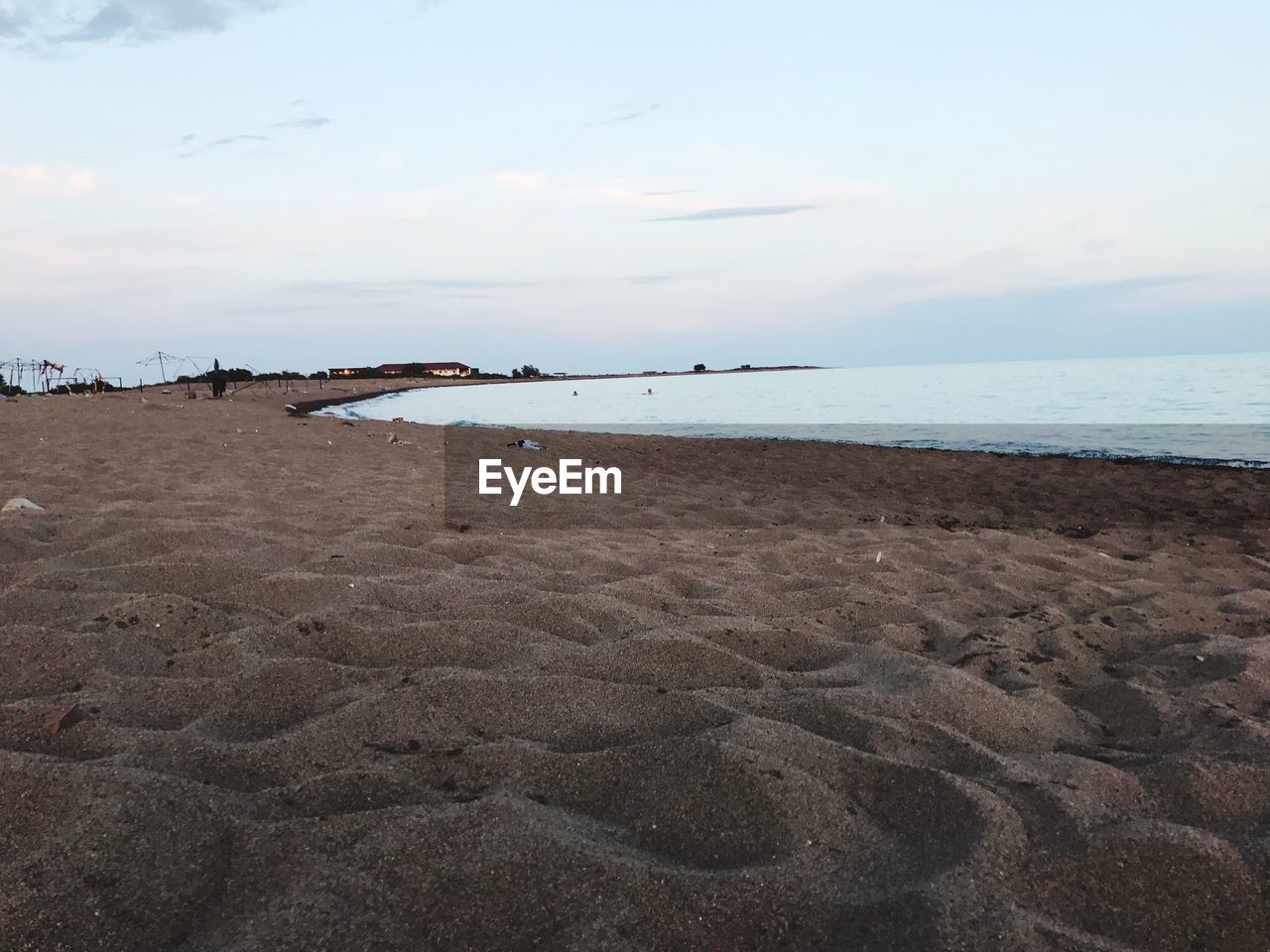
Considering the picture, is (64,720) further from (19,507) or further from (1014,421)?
(1014,421)

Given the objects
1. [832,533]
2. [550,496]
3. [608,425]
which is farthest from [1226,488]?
[608,425]

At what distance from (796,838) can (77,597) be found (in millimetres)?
3008

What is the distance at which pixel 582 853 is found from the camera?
1876mm

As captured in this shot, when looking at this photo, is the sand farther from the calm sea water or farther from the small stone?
the calm sea water

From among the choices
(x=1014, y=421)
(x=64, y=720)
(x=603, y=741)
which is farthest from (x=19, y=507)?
(x=1014, y=421)

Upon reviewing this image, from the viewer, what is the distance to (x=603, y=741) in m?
2.51

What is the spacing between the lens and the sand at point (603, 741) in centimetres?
172

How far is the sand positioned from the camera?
172cm

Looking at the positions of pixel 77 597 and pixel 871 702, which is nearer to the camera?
pixel 871 702

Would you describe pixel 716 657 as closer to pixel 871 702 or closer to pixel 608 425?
pixel 871 702

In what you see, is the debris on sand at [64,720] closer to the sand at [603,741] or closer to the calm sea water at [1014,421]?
the sand at [603,741]

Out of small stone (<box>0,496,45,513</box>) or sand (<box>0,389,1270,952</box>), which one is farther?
small stone (<box>0,496,45,513</box>)

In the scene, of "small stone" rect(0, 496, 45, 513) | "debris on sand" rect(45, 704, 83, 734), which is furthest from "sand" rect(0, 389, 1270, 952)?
"small stone" rect(0, 496, 45, 513)

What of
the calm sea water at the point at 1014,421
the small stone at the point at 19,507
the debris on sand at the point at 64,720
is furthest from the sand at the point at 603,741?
the calm sea water at the point at 1014,421
